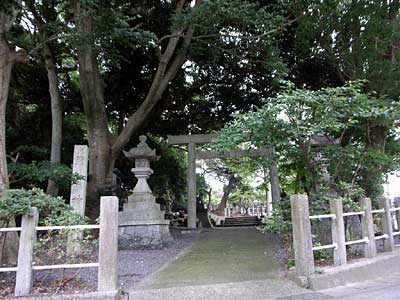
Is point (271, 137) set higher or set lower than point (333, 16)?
lower

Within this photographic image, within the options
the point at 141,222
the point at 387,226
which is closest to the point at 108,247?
the point at 141,222

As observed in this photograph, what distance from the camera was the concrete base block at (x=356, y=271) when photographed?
4035 mm

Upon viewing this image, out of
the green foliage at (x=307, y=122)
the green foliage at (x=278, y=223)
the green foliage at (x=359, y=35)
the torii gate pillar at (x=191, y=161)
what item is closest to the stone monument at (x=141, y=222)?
the torii gate pillar at (x=191, y=161)

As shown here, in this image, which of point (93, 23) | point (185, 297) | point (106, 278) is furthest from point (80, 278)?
point (93, 23)

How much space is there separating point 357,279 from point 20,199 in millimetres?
4409

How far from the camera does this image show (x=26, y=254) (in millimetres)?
3730

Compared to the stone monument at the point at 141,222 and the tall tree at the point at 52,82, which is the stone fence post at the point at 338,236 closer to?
the stone monument at the point at 141,222

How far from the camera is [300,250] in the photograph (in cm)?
409

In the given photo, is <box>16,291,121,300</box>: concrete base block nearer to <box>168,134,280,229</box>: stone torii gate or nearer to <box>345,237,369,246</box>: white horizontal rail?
<box>345,237,369,246</box>: white horizontal rail

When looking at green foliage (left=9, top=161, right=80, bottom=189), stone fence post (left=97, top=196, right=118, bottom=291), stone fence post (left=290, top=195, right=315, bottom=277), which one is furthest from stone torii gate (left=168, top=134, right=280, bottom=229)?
stone fence post (left=97, top=196, right=118, bottom=291)

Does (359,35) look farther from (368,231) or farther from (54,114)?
(54,114)

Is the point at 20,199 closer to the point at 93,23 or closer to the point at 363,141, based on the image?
the point at 93,23

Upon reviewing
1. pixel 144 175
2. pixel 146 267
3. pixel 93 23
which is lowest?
pixel 146 267

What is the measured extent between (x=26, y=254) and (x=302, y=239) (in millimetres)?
3255
